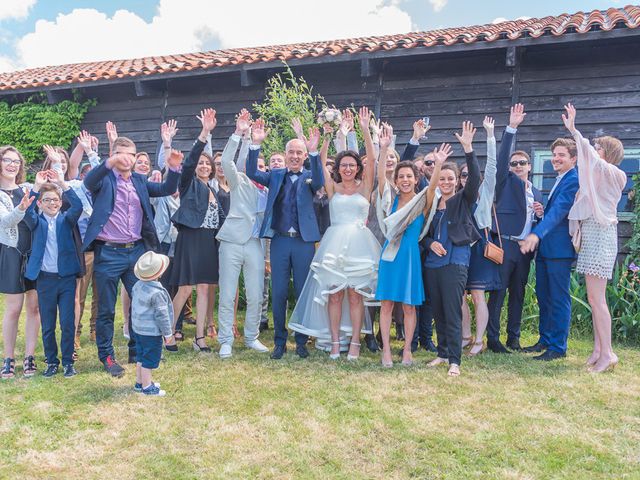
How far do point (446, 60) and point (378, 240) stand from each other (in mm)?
4639

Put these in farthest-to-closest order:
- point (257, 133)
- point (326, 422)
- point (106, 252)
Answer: point (257, 133) < point (106, 252) < point (326, 422)

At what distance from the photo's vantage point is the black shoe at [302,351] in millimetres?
5045

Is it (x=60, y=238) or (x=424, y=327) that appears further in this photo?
(x=424, y=327)

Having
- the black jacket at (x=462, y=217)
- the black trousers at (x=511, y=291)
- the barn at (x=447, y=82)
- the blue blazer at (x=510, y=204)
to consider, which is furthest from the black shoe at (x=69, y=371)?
the barn at (x=447, y=82)

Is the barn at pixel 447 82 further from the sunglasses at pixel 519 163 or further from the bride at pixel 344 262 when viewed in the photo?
the bride at pixel 344 262

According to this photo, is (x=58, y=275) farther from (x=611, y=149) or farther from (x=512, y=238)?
(x=611, y=149)

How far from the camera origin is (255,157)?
5.08 meters

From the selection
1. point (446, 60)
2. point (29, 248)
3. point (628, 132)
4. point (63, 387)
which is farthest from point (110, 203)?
point (628, 132)

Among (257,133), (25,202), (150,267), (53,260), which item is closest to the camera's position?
(150,267)

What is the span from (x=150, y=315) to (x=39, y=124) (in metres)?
8.69

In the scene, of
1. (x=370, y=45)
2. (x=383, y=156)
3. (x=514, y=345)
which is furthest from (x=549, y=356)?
(x=370, y=45)

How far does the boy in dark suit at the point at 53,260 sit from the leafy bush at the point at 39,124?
7.15m

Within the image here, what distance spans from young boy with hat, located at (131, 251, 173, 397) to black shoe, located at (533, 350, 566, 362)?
341 cm

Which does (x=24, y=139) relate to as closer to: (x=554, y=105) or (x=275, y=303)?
(x=275, y=303)
